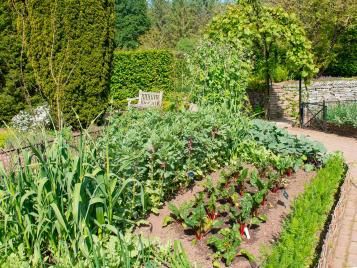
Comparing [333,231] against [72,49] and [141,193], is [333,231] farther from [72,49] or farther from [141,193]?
[72,49]

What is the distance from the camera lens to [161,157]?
14.0 feet

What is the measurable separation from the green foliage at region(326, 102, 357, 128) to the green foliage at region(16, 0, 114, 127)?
5.84 m

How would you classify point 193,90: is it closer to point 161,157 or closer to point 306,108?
point 161,157

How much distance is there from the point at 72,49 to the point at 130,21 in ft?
150

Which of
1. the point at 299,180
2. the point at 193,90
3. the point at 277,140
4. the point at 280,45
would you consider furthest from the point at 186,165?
the point at 280,45

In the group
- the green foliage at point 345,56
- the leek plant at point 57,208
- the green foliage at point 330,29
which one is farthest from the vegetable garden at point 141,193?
the green foliage at point 345,56

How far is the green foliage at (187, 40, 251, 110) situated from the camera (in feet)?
23.1

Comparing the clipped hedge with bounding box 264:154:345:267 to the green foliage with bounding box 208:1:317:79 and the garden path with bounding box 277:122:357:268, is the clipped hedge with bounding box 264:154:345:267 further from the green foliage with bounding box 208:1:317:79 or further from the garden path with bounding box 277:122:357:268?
the green foliage with bounding box 208:1:317:79

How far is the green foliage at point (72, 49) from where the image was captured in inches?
345

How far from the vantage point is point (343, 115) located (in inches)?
421

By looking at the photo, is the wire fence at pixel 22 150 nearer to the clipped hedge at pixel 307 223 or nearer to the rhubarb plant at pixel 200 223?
the rhubarb plant at pixel 200 223

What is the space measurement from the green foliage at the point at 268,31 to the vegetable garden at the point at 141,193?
17.0 feet

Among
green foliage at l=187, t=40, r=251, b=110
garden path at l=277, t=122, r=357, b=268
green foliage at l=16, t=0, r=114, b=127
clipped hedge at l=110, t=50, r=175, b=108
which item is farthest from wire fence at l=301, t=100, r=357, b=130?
clipped hedge at l=110, t=50, r=175, b=108

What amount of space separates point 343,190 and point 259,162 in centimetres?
113
